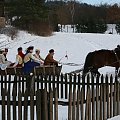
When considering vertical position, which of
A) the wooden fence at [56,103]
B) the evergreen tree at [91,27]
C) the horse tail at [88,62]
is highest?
the wooden fence at [56,103]

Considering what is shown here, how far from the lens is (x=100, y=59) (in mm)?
20562

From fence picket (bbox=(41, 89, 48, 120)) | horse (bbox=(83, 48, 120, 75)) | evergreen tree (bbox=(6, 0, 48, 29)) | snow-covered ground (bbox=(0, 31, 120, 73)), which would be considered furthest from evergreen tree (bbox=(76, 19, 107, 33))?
fence picket (bbox=(41, 89, 48, 120))

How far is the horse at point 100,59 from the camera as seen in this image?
2027 centimetres

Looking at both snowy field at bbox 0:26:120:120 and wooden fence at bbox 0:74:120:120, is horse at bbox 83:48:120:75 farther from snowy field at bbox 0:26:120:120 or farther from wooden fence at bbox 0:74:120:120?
snowy field at bbox 0:26:120:120

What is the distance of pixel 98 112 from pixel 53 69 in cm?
834

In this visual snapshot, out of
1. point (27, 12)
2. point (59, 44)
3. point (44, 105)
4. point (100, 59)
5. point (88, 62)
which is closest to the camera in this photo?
point (44, 105)

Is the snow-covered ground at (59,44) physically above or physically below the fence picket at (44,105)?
below

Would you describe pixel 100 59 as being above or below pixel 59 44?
above

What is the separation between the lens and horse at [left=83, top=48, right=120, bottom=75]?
20.3 meters

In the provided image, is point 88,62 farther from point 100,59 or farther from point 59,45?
point 59,45

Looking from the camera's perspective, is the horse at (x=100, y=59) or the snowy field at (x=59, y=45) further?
the snowy field at (x=59, y=45)

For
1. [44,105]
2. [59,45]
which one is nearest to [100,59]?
[44,105]

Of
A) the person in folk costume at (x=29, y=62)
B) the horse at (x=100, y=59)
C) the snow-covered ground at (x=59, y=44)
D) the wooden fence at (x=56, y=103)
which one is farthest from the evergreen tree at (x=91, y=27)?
the wooden fence at (x=56, y=103)

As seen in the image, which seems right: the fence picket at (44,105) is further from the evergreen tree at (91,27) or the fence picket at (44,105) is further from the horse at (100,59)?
the evergreen tree at (91,27)
